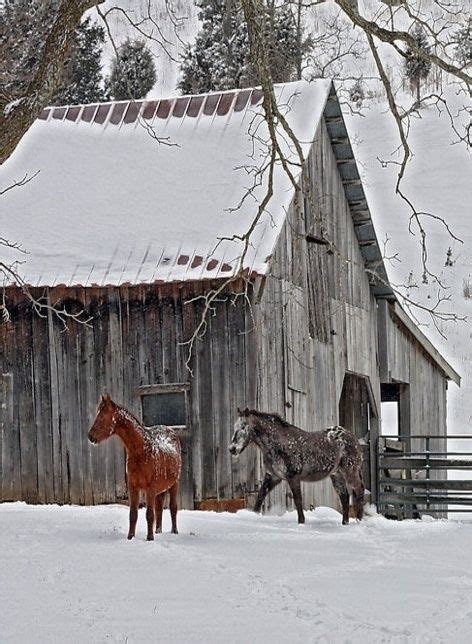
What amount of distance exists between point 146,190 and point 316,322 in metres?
3.52

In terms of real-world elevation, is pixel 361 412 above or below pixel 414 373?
below

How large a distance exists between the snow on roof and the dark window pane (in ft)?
5.61

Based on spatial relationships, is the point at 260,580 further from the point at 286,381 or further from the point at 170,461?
the point at 286,381

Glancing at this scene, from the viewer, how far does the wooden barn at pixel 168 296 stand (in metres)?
15.8

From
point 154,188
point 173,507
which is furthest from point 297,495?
point 154,188

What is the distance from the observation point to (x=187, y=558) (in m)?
9.88

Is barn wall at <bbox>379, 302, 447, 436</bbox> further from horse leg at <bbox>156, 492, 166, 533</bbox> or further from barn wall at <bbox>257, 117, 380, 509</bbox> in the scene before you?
horse leg at <bbox>156, 492, 166, 533</bbox>

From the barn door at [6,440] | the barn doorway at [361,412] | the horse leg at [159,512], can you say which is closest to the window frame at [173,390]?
the barn door at [6,440]

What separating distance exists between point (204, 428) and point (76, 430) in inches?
78.7

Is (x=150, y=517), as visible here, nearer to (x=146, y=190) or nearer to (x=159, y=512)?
(x=159, y=512)

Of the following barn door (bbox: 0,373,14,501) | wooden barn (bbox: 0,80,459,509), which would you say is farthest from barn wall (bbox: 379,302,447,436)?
barn door (bbox: 0,373,14,501)

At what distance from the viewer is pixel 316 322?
61.1 ft

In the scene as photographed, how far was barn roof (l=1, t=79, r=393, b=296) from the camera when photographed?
16.3 metres

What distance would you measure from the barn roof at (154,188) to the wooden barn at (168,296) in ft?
0.09
